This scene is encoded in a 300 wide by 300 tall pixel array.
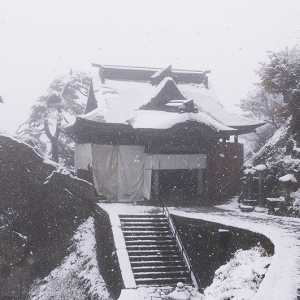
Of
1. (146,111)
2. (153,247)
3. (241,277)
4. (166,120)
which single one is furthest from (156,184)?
(241,277)

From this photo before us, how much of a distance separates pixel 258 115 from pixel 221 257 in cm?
2263

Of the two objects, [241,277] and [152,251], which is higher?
[241,277]

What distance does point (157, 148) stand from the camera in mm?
15484

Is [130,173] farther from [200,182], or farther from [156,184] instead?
[200,182]

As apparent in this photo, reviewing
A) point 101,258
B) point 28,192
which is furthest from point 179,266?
point 28,192

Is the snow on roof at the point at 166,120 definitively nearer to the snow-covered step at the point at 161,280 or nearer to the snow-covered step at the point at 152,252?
the snow-covered step at the point at 152,252

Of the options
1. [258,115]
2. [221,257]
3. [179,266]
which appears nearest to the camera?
[221,257]

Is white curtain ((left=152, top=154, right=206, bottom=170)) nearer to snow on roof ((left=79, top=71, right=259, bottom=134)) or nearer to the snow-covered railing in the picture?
snow on roof ((left=79, top=71, right=259, bottom=134))

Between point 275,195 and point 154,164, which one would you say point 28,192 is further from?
point 275,195

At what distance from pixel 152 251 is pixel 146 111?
811 cm

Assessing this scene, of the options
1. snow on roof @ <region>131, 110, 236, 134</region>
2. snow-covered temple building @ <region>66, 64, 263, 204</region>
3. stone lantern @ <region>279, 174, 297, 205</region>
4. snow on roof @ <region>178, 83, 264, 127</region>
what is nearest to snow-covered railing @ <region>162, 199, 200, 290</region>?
snow-covered temple building @ <region>66, 64, 263, 204</region>

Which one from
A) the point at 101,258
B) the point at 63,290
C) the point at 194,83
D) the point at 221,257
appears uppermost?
the point at 194,83

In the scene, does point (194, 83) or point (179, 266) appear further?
point (194, 83)

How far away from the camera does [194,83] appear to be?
877 inches
